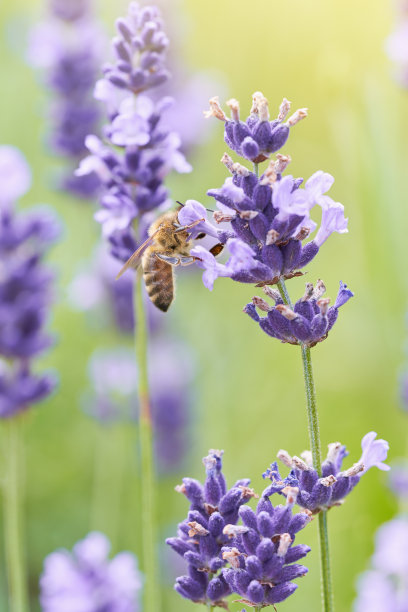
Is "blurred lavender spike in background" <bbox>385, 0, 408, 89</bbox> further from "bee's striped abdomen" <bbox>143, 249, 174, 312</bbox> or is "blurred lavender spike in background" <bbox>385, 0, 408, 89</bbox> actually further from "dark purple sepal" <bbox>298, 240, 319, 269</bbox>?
"dark purple sepal" <bbox>298, 240, 319, 269</bbox>

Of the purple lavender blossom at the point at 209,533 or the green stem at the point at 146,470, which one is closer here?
the purple lavender blossom at the point at 209,533

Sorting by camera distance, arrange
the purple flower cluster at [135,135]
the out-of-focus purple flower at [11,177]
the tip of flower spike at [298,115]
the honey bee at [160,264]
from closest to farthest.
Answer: the tip of flower spike at [298,115], the purple flower cluster at [135,135], the honey bee at [160,264], the out-of-focus purple flower at [11,177]

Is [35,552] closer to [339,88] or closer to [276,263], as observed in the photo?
[339,88]

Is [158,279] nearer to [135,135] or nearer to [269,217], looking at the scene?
[135,135]

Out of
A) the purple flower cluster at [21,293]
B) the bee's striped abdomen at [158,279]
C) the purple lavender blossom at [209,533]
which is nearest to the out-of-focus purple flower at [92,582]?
the purple flower cluster at [21,293]

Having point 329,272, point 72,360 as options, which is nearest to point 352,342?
point 329,272

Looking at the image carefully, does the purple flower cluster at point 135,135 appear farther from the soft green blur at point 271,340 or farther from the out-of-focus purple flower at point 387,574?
the out-of-focus purple flower at point 387,574
